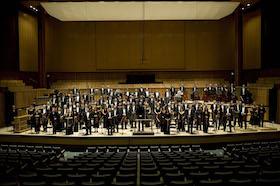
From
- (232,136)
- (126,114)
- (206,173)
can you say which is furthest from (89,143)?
(206,173)

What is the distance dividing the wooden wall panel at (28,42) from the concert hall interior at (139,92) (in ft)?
0.37

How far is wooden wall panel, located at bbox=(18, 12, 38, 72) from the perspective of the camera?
18.5 m

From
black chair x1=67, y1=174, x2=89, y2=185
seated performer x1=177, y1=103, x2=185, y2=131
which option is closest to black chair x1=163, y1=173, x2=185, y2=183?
black chair x1=67, y1=174, x2=89, y2=185

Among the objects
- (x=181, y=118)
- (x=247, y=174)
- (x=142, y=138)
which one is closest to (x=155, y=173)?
(x=247, y=174)

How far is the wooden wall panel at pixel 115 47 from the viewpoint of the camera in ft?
71.9

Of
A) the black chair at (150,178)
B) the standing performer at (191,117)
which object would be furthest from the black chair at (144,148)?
the black chair at (150,178)

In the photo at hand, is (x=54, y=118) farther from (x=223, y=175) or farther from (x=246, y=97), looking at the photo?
(x=246, y=97)

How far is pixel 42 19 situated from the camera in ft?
66.9

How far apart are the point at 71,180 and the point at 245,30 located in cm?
1726

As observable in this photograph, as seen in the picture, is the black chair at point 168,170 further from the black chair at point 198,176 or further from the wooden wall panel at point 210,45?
the wooden wall panel at point 210,45

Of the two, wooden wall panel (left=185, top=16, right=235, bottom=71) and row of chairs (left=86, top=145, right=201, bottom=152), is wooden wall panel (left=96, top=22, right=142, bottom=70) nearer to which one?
wooden wall panel (left=185, top=16, right=235, bottom=71)

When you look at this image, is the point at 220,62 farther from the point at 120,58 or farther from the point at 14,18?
the point at 14,18

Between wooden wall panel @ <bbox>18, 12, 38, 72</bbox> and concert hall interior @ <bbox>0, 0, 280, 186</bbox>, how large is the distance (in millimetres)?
112

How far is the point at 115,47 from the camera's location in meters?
22.0
